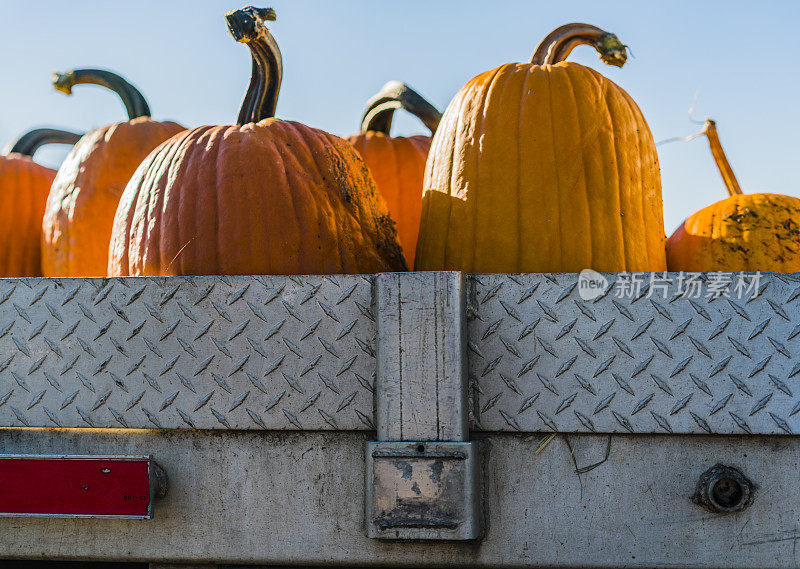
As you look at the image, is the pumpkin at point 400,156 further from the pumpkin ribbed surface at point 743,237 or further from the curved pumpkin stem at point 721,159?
the curved pumpkin stem at point 721,159

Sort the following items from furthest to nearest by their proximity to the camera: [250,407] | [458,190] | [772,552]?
[458,190], [250,407], [772,552]

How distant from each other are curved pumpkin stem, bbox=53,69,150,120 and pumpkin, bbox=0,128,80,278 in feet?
1.07

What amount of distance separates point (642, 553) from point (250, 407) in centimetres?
66

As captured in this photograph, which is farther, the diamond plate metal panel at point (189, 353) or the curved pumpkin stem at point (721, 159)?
the curved pumpkin stem at point (721, 159)

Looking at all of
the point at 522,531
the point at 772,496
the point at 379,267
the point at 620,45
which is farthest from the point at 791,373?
the point at 620,45

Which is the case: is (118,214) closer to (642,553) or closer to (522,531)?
(522,531)

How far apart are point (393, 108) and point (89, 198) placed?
1.05m

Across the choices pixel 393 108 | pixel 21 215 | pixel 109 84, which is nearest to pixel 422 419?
pixel 393 108

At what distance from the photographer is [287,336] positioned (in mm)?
1183

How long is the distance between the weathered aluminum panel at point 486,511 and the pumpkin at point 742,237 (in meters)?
0.85

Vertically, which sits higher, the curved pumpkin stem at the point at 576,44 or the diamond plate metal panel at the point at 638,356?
the curved pumpkin stem at the point at 576,44

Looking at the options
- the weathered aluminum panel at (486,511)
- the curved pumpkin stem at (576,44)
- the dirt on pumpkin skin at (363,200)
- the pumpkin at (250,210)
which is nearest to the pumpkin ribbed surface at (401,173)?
the dirt on pumpkin skin at (363,200)

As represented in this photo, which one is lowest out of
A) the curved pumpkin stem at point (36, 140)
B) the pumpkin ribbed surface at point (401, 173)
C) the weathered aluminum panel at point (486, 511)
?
the weathered aluminum panel at point (486, 511)

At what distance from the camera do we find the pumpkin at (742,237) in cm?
181
